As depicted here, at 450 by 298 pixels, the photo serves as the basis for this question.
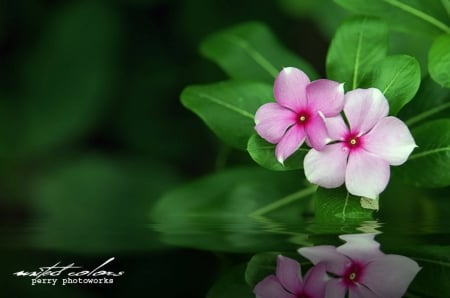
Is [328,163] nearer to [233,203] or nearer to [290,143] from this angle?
[290,143]

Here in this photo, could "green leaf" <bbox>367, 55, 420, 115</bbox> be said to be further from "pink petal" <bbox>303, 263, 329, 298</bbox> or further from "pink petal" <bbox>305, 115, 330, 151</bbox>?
"pink petal" <bbox>303, 263, 329, 298</bbox>

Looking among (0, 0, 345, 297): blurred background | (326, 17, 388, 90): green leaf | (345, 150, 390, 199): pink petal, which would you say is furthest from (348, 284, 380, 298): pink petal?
(0, 0, 345, 297): blurred background

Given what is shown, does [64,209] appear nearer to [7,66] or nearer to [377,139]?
[7,66]

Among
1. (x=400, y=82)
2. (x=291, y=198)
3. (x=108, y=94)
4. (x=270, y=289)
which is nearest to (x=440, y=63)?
(x=400, y=82)

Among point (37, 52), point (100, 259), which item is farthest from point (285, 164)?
point (37, 52)

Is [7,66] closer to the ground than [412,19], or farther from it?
farther from it

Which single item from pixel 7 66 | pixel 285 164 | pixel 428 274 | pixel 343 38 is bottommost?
pixel 428 274
